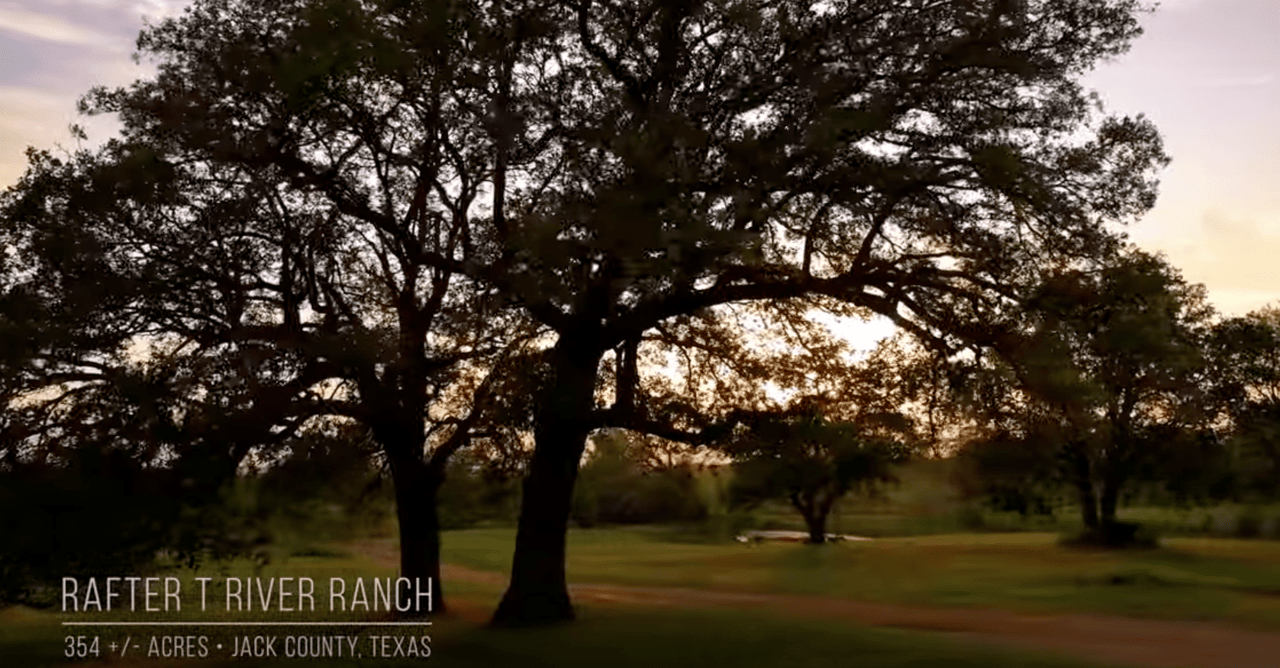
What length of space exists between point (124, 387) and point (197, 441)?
1.16 meters

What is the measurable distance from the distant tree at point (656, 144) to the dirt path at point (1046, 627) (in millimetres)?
5759

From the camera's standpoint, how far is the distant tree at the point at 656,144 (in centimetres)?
1656

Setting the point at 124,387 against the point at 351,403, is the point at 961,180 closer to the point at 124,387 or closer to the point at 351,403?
the point at 351,403

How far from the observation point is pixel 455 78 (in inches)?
695

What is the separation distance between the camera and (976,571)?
39.1m

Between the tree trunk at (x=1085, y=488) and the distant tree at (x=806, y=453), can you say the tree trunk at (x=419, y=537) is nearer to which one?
the distant tree at (x=806, y=453)

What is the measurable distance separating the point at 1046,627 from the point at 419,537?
477 inches

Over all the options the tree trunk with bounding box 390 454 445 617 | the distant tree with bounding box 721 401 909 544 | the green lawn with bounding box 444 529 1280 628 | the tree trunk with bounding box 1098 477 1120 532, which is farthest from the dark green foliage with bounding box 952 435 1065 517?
the tree trunk with bounding box 1098 477 1120 532

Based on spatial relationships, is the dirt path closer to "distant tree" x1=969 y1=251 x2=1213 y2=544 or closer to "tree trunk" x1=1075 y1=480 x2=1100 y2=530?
"distant tree" x1=969 y1=251 x2=1213 y2=544

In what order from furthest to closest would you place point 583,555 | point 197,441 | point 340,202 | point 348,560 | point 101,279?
point 583,555
point 348,560
point 340,202
point 101,279
point 197,441

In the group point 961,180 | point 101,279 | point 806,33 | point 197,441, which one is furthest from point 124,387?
point 961,180

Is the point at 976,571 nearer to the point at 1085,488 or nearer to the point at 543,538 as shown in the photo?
the point at 1085,488

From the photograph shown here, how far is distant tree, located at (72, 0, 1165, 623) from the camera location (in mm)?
16562

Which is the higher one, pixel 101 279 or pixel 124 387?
pixel 101 279
